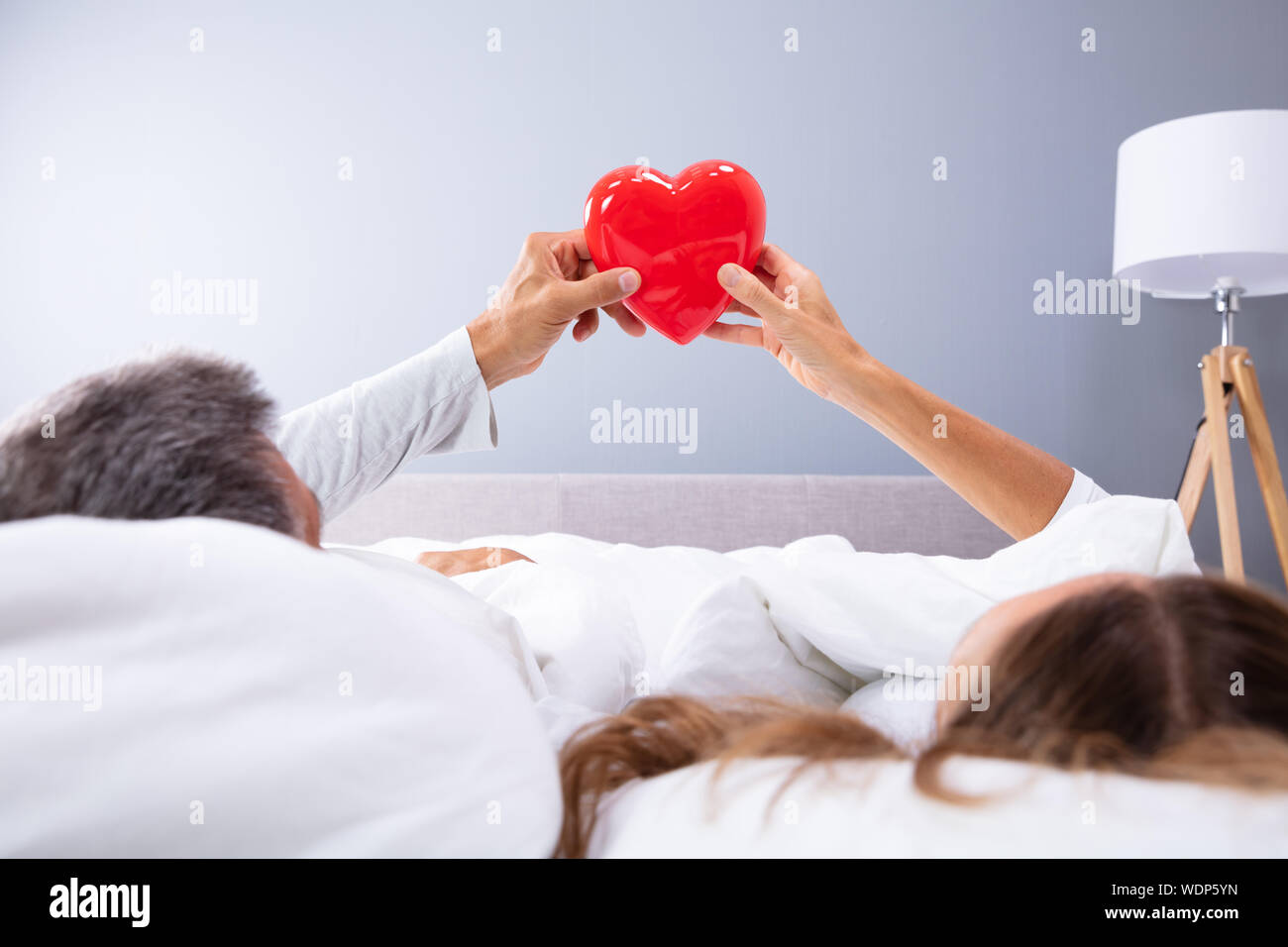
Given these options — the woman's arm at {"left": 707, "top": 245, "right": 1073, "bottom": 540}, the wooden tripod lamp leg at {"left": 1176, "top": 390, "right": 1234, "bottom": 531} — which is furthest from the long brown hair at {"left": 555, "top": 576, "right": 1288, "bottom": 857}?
the wooden tripod lamp leg at {"left": 1176, "top": 390, "right": 1234, "bottom": 531}

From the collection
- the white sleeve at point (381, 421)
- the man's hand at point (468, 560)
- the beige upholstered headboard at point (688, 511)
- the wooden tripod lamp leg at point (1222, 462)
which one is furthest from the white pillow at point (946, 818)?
the wooden tripod lamp leg at point (1222, 462)

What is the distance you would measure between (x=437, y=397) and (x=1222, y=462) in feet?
5.77

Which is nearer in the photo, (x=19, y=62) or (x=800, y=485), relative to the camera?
(x=800, y=485)

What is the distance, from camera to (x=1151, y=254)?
73.2 inches

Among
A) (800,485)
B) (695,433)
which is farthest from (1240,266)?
(695,433)

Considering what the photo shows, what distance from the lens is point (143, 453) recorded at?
20.6 inches

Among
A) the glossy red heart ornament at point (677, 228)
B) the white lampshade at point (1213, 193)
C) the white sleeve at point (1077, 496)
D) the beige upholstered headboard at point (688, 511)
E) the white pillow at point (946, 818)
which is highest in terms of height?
the white lampshade at point (1213, 193)

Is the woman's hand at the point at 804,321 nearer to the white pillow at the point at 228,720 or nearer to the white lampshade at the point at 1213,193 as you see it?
the white pillow at the point at 228,720

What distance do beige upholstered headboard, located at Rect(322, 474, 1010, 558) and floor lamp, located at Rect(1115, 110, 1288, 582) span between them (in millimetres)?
510

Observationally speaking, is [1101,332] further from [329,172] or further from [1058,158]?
[329,172]

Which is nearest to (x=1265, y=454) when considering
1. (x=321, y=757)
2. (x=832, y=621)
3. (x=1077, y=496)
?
(x=1077, y=496)

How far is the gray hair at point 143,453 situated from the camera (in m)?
0.50

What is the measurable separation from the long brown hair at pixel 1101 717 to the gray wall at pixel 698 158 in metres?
1.78
